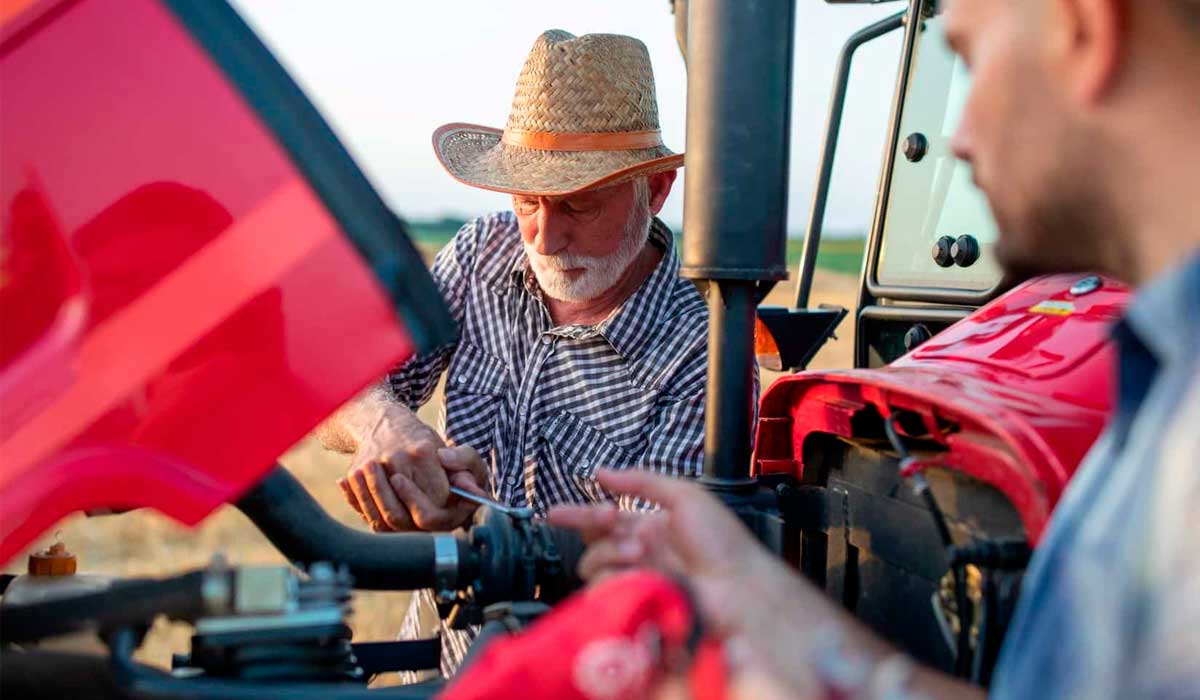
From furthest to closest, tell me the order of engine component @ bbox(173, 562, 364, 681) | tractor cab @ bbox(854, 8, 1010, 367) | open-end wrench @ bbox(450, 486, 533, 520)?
tractor cab @ bbox(854, 8, 1010, 367) → open-end wrench @ bbox(450, 486, 533, 520) → engine component @ bbox(173, 562, 364, 681)

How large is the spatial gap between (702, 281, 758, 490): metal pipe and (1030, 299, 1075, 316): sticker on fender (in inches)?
15.6

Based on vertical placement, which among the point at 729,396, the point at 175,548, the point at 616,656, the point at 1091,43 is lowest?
the point at 175,548

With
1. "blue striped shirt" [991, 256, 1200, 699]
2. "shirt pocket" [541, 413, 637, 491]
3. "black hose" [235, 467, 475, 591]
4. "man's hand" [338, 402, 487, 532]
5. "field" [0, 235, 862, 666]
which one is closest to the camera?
"blue striped shirt" [991, 256, 1200, 699]

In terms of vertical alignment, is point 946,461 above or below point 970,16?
below

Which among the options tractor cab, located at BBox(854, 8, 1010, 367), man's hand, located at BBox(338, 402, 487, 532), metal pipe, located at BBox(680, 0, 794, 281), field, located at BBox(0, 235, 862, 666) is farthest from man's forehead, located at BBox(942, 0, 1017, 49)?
field, located at BBox(0, 235, 862, 666)

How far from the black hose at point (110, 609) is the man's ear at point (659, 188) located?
2.02 meters

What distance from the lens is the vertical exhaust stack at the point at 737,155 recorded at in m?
1.32

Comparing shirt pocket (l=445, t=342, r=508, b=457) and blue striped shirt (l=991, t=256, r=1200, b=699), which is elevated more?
blue striped shirt (l=991, t=256, r=1200, b=699)

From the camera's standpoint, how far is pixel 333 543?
1421 millimetres

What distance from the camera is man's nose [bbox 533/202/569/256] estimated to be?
2.68 meters

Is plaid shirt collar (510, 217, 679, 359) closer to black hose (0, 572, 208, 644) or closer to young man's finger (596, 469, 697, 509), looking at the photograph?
young man's finger (596, 469, 697, 509)

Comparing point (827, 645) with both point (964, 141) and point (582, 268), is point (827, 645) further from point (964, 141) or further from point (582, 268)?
point (582, 268)

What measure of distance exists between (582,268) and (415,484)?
0.91 m

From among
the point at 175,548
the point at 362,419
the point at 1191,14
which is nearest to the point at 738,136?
the point at 1191,14
